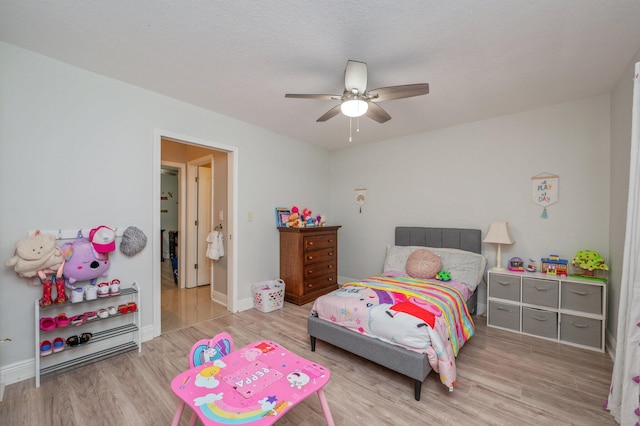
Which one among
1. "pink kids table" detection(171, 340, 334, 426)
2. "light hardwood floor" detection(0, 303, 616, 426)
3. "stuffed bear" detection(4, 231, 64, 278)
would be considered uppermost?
"stuffed bear" detection(4, 231, 64, 278)

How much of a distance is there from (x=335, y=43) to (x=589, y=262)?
3248mm

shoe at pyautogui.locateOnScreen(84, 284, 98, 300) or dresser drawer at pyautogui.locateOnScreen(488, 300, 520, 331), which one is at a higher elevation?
shoe at pyautogui.locateOnScreen(84, 284, 98, 300)

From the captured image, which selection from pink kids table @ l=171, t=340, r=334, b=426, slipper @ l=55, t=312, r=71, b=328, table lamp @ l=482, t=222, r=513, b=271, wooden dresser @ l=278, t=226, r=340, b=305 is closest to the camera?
pink kids table @ l=171, t=340, r=334, b=426

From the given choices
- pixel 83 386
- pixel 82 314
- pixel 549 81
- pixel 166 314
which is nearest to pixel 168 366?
pixel 83 386

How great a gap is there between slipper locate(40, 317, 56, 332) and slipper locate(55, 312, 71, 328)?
3 centimetres

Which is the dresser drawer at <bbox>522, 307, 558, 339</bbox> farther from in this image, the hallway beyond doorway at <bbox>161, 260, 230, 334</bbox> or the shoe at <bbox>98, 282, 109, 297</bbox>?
the shoe at <bbox>98, 282, 109, 297</bbox>

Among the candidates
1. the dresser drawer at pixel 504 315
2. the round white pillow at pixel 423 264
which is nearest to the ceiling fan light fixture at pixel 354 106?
the round white pillow at pixel 423 264

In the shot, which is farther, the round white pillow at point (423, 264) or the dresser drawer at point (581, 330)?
the round white pillow at point (423, 264)

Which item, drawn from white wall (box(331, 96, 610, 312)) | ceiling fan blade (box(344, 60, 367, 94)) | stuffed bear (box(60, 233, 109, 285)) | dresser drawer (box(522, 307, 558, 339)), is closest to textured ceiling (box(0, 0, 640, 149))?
ceiling fan blade (box(344, 60, 367, 94))

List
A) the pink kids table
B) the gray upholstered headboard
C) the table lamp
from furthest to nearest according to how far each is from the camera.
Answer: the gray upholstered headboard < the table lamp < the pink kids table

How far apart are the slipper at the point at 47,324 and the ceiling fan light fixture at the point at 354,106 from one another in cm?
292

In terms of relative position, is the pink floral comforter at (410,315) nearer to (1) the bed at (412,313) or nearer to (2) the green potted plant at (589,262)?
(1) the bed at (412,313)

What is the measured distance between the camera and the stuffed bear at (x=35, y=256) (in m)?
1.98

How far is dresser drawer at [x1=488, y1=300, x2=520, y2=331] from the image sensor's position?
2986mm
